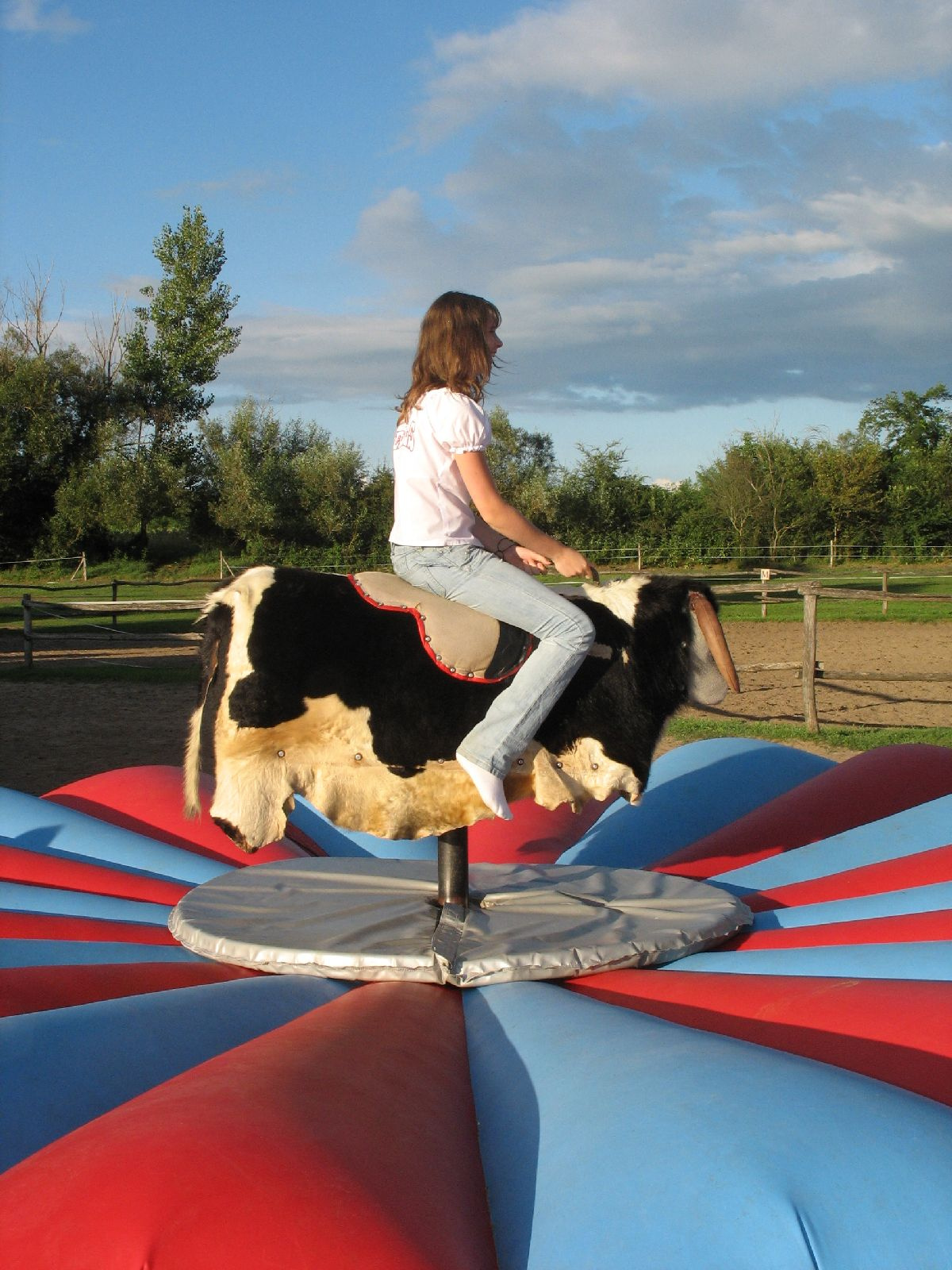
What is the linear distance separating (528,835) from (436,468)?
1.98 metres

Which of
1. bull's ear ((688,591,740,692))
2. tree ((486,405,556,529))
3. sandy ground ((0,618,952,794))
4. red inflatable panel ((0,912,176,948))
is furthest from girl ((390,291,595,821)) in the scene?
tree ((486,405,556,529))

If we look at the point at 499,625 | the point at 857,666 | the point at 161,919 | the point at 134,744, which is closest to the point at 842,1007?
the point at 499,625

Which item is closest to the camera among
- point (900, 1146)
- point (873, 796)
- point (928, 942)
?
point (900, 1146)

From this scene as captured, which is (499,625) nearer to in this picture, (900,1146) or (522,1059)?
(522,1059)

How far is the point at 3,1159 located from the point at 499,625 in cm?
158

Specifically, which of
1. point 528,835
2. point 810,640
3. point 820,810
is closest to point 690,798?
point 820,810

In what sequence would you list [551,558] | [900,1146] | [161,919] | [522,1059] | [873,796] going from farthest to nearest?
[873,796], [161,919], [551,558], [522,1059], [900,1146]

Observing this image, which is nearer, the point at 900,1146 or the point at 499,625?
the point at 900,1146

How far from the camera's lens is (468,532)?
282 centimetres

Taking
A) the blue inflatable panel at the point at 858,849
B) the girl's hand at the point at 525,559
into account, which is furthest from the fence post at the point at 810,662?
→ the girl's hand at the point at 525,559

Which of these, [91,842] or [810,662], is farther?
[810,662]

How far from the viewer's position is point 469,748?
268 centimetres

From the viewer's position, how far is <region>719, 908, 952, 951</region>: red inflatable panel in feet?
9.14

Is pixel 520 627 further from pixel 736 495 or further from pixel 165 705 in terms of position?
pixel 736 495
